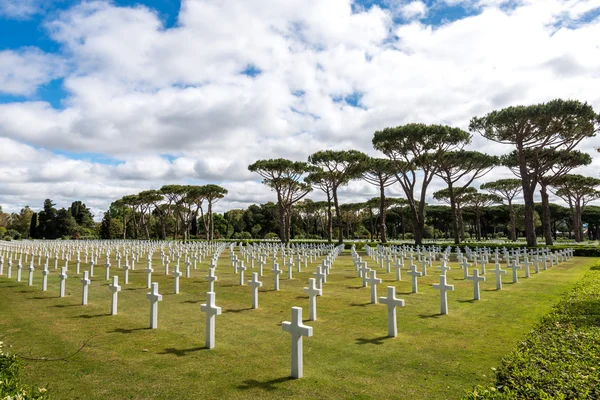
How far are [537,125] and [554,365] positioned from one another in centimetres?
2887

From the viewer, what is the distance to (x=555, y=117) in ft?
85.9

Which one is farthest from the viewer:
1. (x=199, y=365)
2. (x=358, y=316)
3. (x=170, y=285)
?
(x=170, y=285)

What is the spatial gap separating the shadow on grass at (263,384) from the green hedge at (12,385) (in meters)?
1.95

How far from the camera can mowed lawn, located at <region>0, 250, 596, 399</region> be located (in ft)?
13.6

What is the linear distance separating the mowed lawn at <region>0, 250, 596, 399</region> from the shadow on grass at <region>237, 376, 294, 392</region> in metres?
0.01

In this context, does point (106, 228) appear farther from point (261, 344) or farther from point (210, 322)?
point (261, 344)

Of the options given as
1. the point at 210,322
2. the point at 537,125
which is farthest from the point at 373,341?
the point at 537,125

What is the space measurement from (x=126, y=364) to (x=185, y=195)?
174ft

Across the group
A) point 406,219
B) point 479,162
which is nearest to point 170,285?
point 479,162

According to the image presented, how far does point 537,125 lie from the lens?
27.2 meters

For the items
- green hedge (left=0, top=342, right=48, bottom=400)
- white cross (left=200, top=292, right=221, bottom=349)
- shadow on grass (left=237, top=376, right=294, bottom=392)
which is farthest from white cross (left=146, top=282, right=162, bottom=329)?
shadow on grass (left=237, top=376, right=294, bottom=392)

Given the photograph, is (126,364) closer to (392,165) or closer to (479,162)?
(392,165)

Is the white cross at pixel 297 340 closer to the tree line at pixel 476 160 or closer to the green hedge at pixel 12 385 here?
the green hedge at pixel 12 385

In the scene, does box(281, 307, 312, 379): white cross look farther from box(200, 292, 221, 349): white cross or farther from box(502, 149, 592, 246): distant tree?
box(502, 149, 592, 246): distant tree
